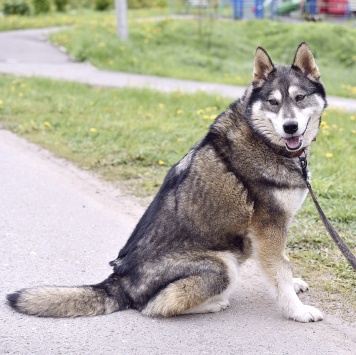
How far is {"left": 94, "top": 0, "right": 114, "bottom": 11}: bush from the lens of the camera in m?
37.7

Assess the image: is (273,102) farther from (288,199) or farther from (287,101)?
(288,199)

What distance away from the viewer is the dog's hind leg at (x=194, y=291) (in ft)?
13.9

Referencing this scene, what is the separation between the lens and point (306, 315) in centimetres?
436

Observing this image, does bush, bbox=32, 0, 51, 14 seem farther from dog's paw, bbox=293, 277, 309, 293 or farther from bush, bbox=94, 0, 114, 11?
dog's paw, bbox=293, 277, 309, 293

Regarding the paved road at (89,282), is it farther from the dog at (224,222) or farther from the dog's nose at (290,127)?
the dog's nose at (290,127)

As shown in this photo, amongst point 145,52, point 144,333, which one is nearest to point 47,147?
point 144,333

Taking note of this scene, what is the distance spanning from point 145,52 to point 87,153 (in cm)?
1064

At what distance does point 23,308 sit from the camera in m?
4.26

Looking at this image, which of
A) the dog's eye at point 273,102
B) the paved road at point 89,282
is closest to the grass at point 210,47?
the paved road at point 89,282

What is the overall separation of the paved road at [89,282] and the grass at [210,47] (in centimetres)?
891

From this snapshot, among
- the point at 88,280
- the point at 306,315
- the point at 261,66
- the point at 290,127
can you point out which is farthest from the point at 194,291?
the point at 261,66

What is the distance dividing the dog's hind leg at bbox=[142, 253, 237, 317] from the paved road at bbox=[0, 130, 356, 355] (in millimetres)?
95

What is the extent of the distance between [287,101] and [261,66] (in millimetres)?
344

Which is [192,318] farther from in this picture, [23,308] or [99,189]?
[99,189]
